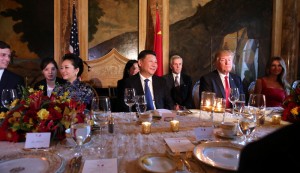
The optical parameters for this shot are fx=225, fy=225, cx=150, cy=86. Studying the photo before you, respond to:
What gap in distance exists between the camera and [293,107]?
2.13m

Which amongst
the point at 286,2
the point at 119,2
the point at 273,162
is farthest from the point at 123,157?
the point at 286,2

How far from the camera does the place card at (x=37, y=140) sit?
1439 millimetres

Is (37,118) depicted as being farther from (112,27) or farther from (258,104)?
(112,27)

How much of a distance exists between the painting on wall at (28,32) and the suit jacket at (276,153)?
5559 millimetres

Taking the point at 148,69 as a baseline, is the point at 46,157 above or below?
below

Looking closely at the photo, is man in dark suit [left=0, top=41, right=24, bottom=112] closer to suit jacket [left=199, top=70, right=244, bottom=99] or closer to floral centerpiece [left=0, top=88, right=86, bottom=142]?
floral centerpiece [left=0, top=88, right=86, bottom=142]

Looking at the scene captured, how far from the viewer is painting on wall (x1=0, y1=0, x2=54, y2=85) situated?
516 cm

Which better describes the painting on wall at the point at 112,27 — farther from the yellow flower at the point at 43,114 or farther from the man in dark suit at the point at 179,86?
the yellow flower at the point at 43,114

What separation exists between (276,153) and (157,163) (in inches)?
29.8

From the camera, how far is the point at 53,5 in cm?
531

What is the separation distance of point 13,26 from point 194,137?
17.3 ft

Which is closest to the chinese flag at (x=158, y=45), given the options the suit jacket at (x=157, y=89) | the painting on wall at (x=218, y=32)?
the painting on wall at (x=218, y=32)

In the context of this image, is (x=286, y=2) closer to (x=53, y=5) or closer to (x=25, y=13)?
(x=53, y=5)

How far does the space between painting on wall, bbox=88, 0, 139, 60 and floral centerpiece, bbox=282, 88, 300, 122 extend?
4.01m
